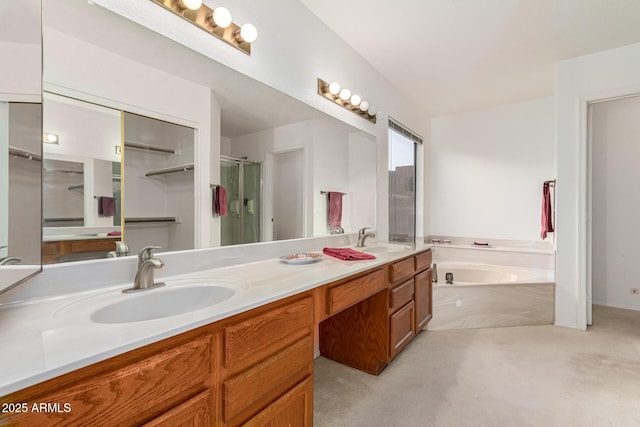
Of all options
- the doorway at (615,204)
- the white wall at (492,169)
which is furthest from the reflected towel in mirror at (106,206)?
the doorway at (615,204)

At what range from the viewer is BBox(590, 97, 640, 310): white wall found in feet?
10.3

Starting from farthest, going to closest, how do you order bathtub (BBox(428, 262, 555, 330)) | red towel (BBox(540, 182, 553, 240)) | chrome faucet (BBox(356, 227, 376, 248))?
red towel (BBox(540, 182, 553, 240))
bathtub (BBox(428, 262, 555, 330))
chrome faucet (BBox(356, 227, 376, 248))

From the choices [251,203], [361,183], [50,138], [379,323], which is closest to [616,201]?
[361,183]

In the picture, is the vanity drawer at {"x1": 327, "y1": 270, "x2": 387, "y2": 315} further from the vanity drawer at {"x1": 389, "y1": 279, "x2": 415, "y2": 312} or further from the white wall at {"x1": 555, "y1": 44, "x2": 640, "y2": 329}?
the white wall at {"x1": 555, "y1": 44, "x2": 640, "y2": 329}

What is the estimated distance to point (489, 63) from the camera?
2.70 metres

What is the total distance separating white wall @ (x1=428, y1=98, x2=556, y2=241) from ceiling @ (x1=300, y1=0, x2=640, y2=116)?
24.1 inches

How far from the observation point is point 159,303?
3.48 ft

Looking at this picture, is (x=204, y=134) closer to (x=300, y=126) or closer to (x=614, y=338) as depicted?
(x=300, y=126)

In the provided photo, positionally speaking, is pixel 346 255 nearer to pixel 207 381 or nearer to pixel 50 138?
pixel 207 381

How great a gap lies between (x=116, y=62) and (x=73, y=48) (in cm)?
13

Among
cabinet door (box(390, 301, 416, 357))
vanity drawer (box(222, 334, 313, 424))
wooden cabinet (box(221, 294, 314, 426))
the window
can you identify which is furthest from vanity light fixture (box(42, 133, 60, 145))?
the window

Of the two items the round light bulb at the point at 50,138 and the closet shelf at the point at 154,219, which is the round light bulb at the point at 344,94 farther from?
the round light bulb at the point at 50,138

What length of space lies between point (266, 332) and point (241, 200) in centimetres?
86

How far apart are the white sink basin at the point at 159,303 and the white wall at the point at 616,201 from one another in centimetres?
419
